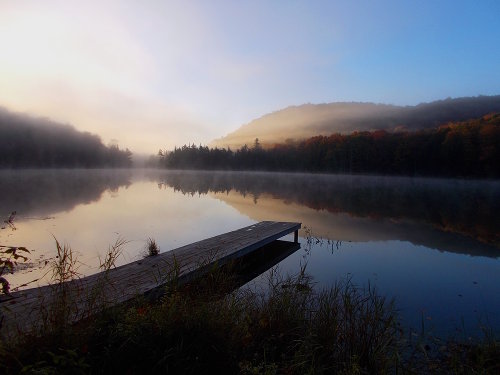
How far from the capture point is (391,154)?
3017 inches

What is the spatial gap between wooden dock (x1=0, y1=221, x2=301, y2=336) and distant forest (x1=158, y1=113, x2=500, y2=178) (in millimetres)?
68634

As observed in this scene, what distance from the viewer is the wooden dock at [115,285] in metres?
3.46

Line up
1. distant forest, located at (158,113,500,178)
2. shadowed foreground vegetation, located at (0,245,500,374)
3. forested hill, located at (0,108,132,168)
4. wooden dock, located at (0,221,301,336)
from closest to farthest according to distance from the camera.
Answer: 1. shadowed foreground vegetation, located at (0,245,500,374)
2. wooden dock, located at (0,221,301,336)
3. distant forest, located at (158,113,500,178)
4. forested hill, located at (0,108,132,168)

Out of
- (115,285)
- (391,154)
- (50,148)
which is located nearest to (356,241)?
(115,285)

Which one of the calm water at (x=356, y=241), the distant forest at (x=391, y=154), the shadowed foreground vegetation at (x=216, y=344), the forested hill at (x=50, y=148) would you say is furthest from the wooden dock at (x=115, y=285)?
the forested hill at (x=50, y=148)

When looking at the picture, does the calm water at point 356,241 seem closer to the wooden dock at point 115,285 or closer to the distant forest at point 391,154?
the wooden dock at point 115,285

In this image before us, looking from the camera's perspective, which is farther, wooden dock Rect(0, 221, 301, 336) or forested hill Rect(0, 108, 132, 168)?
forested hill Rect(0, 108, 132, 168)

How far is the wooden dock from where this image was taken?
3.46 meters

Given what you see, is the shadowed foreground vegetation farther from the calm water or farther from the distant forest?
the distant forest

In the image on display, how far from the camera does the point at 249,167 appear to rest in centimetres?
10781

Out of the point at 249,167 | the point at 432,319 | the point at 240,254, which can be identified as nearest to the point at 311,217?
the point at 240,254

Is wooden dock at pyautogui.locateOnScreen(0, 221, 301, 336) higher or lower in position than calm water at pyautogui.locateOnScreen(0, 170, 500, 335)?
higher

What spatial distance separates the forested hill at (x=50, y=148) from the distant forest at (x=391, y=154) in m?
50.2

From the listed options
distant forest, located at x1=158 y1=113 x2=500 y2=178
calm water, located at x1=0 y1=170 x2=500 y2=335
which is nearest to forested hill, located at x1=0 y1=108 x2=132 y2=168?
distant forest, located at x1=158 y1=113 x2=500 y2=178
